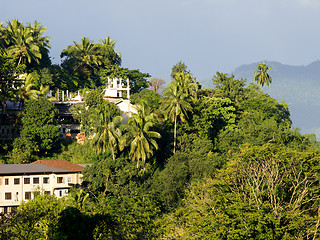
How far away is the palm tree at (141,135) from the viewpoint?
93.3 m

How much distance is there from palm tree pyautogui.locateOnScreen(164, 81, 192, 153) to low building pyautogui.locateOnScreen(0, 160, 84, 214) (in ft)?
63.0

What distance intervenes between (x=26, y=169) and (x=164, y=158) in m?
23.6

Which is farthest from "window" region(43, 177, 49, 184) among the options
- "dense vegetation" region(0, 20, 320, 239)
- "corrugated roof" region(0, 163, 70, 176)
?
"dense vegetation" region(0, 20, 320, 239)

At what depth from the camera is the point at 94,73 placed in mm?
148375

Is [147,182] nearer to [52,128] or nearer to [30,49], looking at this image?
[52,128]

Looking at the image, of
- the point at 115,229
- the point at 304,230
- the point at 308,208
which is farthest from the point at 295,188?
the point at 115,229

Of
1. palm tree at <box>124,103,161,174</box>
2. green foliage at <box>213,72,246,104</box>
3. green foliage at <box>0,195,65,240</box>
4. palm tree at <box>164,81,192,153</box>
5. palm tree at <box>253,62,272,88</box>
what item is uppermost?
palm tree at <box>253,62,272,88</box>

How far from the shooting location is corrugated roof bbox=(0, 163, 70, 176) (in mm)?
88188

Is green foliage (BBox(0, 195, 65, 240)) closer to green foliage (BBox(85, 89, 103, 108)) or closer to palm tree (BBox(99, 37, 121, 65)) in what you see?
green foliage (BBox(85, 89, 103, 108))

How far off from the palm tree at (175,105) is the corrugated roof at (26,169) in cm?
2071

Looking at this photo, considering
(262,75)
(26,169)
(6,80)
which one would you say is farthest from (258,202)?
(262,75)

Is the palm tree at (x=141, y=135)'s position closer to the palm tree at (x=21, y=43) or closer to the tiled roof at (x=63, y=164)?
the tiled roof at (x=63, y=164)

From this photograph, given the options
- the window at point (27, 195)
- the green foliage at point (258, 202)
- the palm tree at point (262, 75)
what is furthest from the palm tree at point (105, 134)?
the palm tree at point (262, 75)

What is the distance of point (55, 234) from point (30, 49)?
73807 mm
